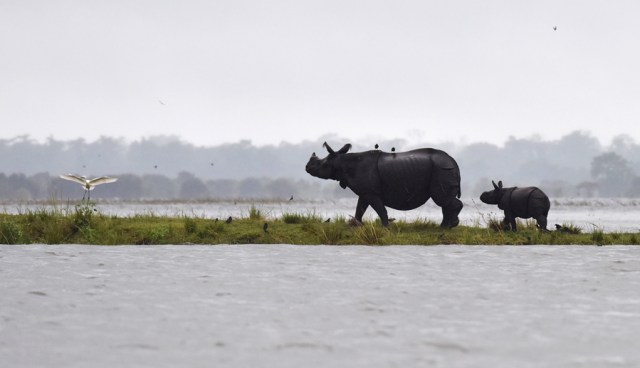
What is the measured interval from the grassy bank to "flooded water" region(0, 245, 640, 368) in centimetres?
267

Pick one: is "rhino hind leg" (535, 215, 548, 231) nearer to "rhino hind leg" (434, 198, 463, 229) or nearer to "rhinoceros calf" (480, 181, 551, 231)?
"rhinoceros calf" (480, 181, 551, 231)

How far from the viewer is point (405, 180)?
55.6ft

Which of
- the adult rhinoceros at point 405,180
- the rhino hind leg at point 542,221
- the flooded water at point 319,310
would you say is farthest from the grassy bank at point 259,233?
the flooded water at point 319,310

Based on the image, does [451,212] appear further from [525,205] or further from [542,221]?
[542,221]

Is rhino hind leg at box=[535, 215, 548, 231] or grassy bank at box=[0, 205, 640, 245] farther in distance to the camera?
rhino hind leg at box=[535, 215, 548, 231]

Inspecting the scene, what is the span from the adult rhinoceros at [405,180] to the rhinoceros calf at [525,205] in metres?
1.07

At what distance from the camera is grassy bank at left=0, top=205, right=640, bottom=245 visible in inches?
623

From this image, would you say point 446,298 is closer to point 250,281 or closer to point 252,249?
point 250,281

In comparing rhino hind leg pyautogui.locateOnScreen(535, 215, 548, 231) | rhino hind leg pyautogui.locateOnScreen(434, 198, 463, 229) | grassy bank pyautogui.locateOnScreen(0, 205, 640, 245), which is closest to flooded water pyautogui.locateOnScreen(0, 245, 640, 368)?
grassy bank pyautogui.locateOnScreen(0, 205, 640, 245)

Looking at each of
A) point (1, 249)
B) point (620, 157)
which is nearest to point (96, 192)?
point (620, 157)

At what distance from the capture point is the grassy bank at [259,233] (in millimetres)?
15812

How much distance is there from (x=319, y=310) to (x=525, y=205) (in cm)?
1010

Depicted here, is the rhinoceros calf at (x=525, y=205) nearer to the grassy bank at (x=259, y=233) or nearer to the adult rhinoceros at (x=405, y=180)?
the grassy bank at (x=259, y=233)

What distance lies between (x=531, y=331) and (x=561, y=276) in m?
4.02
